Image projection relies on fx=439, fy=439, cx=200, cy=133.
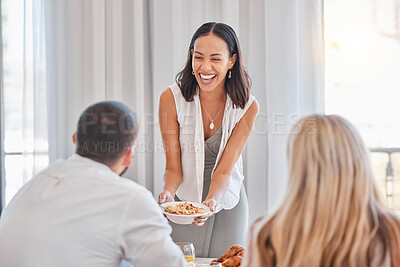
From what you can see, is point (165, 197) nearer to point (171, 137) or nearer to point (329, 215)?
point (171, 137)

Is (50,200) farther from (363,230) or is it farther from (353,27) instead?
(353,27)

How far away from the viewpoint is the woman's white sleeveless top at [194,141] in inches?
90.4

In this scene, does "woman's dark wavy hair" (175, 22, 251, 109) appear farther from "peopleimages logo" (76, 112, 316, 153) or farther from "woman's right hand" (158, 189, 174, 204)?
"woman's right hand" (158, 189, 174, 204)

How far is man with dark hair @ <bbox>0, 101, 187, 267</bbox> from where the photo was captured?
1203 mm

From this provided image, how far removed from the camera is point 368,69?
9.70 feet

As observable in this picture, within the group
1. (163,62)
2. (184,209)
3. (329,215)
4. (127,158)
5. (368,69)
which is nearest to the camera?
(329,215)

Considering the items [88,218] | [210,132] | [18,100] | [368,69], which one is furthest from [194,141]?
[18,100]

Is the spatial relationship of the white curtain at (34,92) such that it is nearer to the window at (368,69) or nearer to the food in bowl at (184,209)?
the food in bowl at (184,209)

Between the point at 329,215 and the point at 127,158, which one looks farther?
the point at 127,158

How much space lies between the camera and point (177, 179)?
232 cm

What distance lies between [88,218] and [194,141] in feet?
3.80

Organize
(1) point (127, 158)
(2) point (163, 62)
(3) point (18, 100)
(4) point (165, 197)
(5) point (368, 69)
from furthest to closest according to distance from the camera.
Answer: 1. (3) point (18, 100)
2. (2) point (163, 62)
3. (5) point (368, 69)
4. (4) point (165, 197)
5. (1) point (127, 158)

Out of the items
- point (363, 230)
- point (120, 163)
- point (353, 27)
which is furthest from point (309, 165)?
point (353, 27)

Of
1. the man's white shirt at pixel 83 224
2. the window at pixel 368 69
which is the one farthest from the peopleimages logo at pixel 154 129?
the window at pixel 368 69
